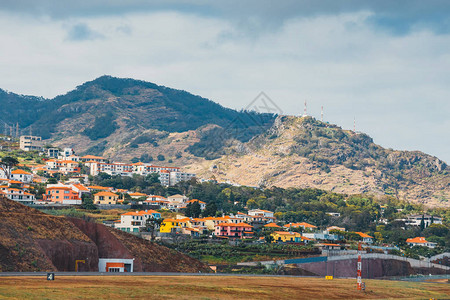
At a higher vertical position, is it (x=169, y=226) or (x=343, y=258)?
(x=169, y=226)

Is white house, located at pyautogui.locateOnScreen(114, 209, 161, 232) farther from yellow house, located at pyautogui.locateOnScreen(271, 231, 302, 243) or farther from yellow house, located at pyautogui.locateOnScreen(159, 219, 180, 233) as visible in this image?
yellow house, located at pyautogui.locateOnScreen(271, 231, 302, 243)

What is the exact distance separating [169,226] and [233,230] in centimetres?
1898

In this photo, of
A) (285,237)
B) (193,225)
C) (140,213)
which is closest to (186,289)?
(140,213)

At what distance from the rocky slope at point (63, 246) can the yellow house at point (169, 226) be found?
54.2 metres

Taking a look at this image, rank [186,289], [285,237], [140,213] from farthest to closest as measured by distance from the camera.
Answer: [285,237] < [140,213] < [186,289]

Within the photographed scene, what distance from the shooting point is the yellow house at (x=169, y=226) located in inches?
6816

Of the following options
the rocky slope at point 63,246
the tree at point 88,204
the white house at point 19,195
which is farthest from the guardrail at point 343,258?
the white house at point 19,195

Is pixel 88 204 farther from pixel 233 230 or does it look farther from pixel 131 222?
pixel 233 230

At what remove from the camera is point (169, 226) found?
571ft

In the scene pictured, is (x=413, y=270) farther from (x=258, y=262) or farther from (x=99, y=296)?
(x=99, y=296)

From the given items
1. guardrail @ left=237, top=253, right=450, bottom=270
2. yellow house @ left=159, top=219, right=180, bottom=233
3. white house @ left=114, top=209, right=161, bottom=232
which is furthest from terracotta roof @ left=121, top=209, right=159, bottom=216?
guardrail @ left=237, top=253, right=450, bottom=270

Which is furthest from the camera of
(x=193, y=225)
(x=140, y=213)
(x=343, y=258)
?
(x=193, y=225)

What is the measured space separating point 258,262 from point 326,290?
48.6m

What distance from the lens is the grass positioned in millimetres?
63281
